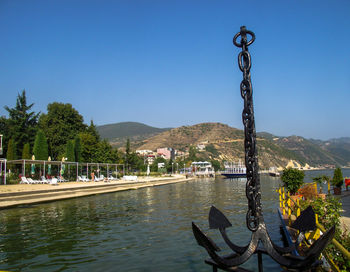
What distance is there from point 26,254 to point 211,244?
21.3 ft

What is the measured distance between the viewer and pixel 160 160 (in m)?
121

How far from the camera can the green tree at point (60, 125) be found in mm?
54188

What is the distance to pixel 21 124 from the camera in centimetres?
4812

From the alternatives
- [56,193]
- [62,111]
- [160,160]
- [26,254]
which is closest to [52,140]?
[62,111]

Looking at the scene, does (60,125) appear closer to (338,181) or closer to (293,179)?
(338,181)

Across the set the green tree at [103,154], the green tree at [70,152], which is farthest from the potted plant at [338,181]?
the green tree at [103,154]

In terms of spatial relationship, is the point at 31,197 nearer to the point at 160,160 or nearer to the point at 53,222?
the point at 53,222

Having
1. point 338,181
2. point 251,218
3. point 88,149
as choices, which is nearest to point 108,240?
point 251,218

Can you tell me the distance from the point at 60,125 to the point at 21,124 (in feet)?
28.1

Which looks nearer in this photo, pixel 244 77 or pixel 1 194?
pixel 244 77

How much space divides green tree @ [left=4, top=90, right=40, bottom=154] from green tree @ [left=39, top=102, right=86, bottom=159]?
338cm

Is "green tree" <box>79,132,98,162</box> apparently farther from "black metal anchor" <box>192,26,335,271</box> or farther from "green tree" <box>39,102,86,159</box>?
"black metal anchor" <box>192,26,335,271</box>

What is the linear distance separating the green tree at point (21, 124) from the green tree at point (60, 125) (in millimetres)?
3379

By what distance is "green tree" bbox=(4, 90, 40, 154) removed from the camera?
47.3 m
